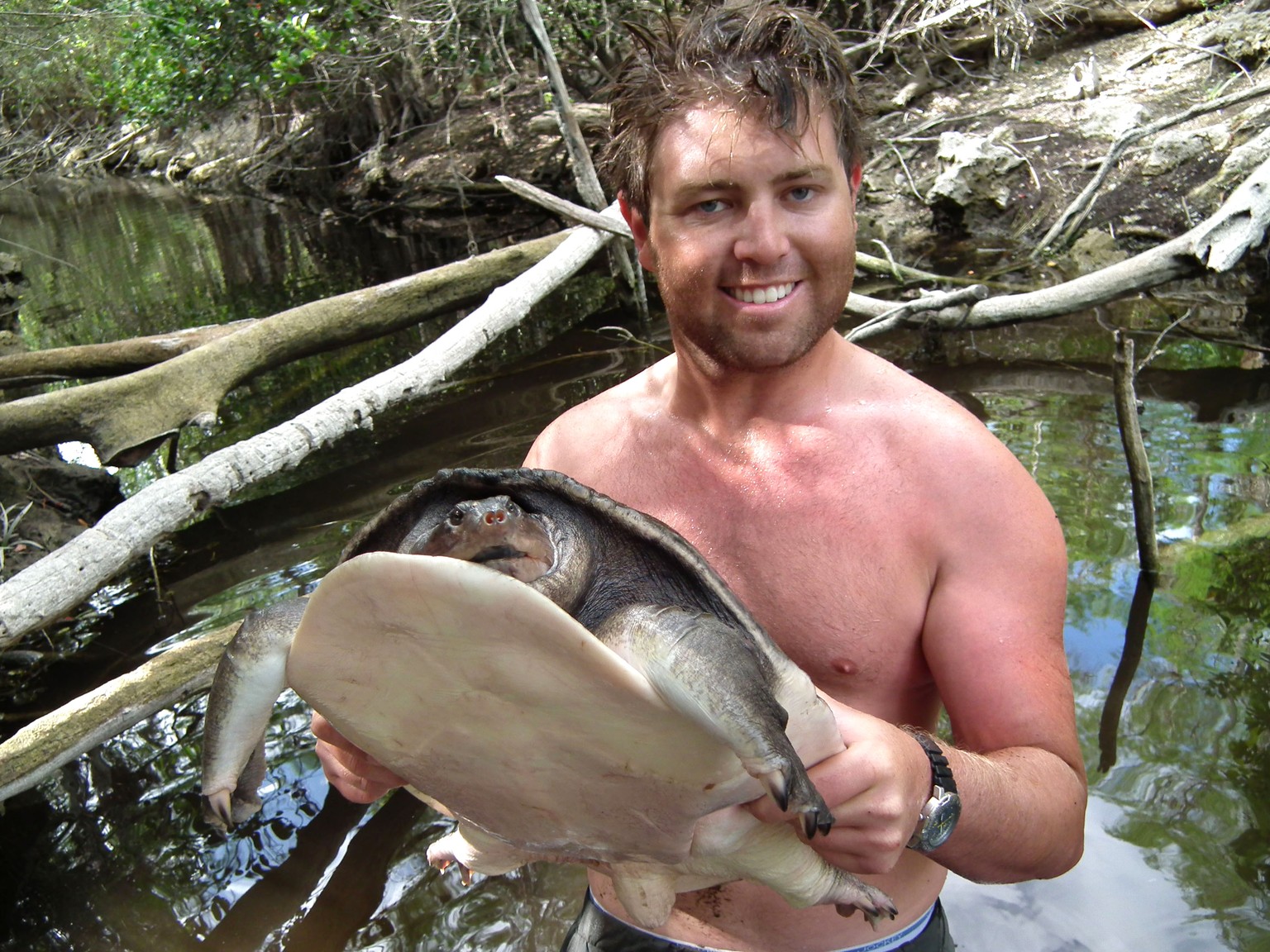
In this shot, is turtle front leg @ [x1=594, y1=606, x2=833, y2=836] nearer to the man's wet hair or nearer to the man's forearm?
the man's forearm

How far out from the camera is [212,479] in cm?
412

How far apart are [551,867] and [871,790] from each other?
1815 mm

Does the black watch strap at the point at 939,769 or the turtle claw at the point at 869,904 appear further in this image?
the turtle claw at the point at 869,904

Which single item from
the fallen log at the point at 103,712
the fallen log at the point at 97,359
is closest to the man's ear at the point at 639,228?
the fallen log at the point at 103,712

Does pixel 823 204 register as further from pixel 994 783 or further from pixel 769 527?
pixel 994 783

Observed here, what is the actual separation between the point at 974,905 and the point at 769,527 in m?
1.51

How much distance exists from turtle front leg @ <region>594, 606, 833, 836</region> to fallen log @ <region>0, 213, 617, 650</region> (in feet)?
8.98

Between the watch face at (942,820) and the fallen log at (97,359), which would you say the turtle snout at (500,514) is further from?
the fallen log at (97,359)

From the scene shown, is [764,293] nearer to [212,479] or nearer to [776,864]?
[776,864]

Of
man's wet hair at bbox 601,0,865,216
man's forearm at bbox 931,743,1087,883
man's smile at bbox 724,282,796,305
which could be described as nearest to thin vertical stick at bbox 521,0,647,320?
man's wet hair at bbox 601,0,865,216

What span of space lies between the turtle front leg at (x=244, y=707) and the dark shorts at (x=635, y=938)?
715 mm

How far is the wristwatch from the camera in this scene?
4.67ft

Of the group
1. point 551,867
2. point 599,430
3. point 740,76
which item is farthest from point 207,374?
point 740,76

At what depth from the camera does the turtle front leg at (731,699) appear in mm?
1228
